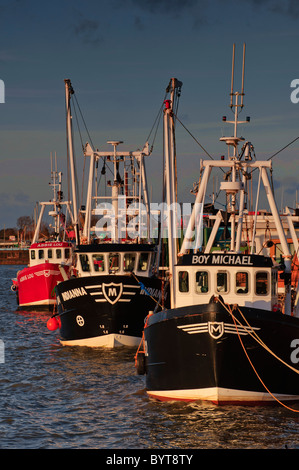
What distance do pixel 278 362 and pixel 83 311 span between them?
13.0 m

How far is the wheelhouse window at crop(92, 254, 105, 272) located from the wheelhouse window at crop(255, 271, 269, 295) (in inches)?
507

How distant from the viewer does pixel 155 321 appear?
22.4 m

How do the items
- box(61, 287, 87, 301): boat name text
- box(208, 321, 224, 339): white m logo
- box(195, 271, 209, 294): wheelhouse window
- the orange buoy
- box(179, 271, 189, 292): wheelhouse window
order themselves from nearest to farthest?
box(208, 321, 224, 339): white m logo → box(195, 271, 209, 294): wheelhouse window → box(179, 271, 189, 292): wheelhouse window → box(61, 287, 87, 301): boat name text → the orange buoy

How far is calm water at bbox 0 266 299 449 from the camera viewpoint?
60.8 feet

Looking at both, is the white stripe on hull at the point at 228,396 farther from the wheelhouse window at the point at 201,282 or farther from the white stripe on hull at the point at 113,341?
the white stripe on hull at the point at 113,341

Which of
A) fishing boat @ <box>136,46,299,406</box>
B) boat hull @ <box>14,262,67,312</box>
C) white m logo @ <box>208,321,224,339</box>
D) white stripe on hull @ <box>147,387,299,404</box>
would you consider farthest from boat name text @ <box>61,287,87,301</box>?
boat hull @ <box>14,262,67,312</box>

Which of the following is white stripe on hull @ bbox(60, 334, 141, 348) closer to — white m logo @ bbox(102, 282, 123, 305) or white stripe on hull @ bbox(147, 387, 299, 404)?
white m logo @ bbox(102, 282, 123, 305)

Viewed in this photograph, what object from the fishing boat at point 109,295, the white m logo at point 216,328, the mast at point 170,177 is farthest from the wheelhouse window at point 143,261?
the white m logo at point 216,328

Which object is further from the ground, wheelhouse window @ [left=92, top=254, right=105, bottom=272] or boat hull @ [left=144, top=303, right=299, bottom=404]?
wheelhouse window @ [left=92, top=254, right=105, bottom=272]

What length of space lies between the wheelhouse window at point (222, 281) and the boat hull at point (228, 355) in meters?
2.21

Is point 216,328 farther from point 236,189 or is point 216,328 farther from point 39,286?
point 39,286
